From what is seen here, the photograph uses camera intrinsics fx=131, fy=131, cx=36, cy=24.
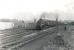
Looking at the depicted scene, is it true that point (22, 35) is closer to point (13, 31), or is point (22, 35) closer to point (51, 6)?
point (13, 31)

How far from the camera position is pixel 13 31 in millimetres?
2336

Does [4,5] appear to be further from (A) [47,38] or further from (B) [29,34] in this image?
(A) [47,38]

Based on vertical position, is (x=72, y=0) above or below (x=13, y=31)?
above

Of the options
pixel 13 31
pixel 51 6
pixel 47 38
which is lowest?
pixel 47 38

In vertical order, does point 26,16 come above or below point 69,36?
above

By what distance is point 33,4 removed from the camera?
7.79 ft

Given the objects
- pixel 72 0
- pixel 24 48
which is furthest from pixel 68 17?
pixel 24 48

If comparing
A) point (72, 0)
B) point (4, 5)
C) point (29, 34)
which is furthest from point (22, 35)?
point (72, 0)

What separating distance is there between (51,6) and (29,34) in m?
0.64

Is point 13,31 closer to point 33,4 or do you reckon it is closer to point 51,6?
point 33,4

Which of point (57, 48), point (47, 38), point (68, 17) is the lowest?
point (57, 48)

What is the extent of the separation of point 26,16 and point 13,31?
35cm

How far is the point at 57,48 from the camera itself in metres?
2.39

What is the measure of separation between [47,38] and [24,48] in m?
0.45
